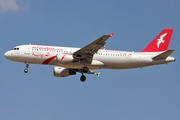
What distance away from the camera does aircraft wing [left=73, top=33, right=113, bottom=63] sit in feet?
140

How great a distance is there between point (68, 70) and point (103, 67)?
6.28 m

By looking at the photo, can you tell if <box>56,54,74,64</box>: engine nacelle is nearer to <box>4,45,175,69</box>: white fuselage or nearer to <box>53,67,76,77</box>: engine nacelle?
<box>4,45,175,69</box>: white fuselage

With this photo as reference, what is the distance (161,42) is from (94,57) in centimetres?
1074

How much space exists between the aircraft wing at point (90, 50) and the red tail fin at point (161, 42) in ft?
28.5

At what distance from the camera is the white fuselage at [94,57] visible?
149 ft

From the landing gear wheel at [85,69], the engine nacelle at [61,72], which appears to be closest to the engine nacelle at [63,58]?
the landing gear wheel at [85,69]

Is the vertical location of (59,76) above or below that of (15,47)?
below

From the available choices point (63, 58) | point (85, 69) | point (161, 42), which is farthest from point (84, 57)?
point (161, 42)

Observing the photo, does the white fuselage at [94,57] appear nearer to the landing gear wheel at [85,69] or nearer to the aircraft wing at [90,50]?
the landing gear wheel at [85,69]

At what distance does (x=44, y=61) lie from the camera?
4541 centimetres

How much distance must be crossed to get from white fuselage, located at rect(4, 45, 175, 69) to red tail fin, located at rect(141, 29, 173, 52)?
2233 millimetres

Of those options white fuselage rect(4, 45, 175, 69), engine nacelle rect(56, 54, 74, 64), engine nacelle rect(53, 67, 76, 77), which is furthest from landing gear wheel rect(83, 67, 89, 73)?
engine nacelle rect(53, 67, 76, 77)

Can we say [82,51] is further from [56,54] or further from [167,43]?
[167,43]

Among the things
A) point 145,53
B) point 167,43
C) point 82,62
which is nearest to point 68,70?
point 82,62
